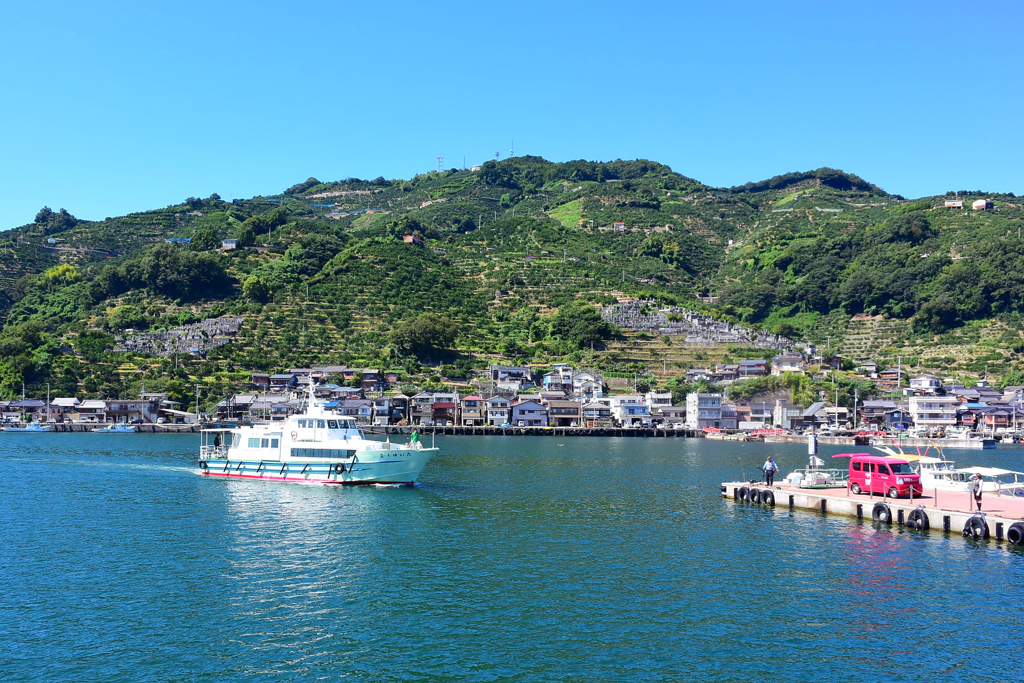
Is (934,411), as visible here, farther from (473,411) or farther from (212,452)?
(212,452)

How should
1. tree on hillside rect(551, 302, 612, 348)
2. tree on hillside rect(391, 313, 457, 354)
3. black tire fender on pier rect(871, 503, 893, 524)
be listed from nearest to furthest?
black tire fender on pier rect(871, 503, 893, 524), tree on hillside rect(391, 313, 457, 354), tree on hillside rect(551, 302, 612, 348)

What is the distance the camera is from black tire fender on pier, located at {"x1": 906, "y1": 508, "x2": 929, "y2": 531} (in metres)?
37.9

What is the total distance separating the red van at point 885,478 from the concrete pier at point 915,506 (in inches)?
20.9

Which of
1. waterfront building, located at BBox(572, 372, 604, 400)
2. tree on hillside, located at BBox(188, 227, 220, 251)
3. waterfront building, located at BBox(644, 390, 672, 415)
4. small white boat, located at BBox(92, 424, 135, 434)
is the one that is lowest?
small white boat, located at BBox(92, 424, 135, 434)

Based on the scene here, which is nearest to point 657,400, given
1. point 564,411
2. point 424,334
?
point 564,411

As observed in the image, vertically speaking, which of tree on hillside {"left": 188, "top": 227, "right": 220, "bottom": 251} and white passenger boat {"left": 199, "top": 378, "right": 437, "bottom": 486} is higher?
tree on hillside {"left": 188, "top": 227, "right": 220, "bottom": 251}

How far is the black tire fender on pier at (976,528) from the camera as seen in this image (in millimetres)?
35531

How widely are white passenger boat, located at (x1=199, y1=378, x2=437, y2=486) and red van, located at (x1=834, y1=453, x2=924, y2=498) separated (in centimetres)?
2555

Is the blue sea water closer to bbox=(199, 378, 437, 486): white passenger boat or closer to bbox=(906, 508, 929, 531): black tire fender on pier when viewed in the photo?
bbox=(906, 508, 929, 531): black tire fender on pier

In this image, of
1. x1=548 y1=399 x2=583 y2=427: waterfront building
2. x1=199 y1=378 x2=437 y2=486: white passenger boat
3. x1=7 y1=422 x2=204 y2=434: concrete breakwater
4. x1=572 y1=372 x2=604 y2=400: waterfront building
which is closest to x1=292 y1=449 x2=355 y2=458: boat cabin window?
x1=199 y1=378 x2=437 y2=486: white passenger boat

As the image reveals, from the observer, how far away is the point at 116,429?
378ft

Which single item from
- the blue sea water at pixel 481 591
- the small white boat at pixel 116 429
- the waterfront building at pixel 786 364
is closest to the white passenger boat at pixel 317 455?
the blue sea water at pixel 481 591

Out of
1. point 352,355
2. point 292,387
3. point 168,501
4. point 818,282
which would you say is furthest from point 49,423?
point 818,282

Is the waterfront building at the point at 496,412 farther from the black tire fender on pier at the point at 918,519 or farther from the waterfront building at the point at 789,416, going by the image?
the black tire fender on pier at the point at 918,519
